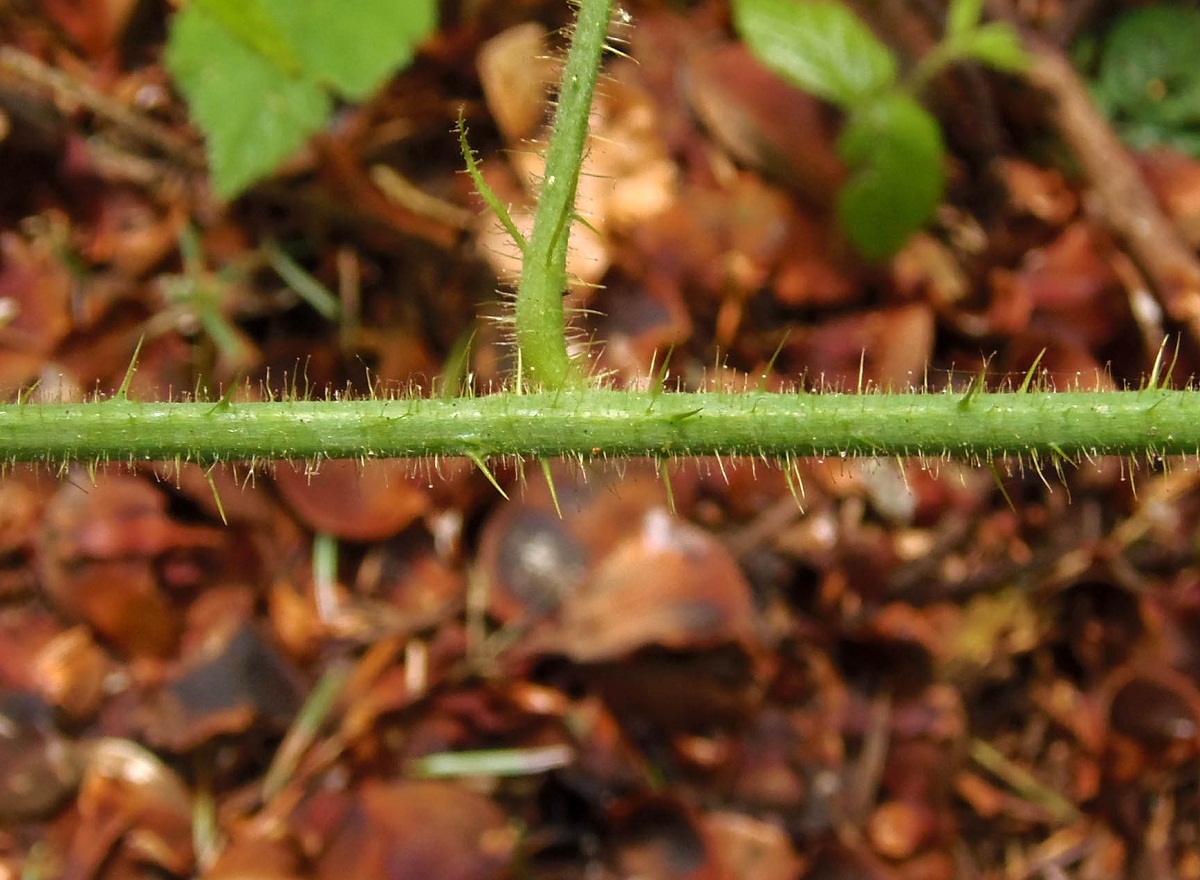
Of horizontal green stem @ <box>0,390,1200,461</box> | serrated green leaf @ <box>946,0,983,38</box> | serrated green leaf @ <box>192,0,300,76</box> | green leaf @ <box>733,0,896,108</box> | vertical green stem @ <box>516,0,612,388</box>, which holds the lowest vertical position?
horizontal green stem @ <box>0,390,1200,461</box>

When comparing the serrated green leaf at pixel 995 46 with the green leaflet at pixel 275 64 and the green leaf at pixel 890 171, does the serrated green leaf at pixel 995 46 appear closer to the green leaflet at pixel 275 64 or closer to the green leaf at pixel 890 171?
the green leaf at pixel 890 171

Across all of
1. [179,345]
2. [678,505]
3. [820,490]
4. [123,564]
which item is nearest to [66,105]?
[179,345]

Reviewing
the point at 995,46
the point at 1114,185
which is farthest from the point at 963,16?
the point at 1114,185

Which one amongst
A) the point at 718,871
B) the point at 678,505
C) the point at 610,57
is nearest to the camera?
the point at 718,871

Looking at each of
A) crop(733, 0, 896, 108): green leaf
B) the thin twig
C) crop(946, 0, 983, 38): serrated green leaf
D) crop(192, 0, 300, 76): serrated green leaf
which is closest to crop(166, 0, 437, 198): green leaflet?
crop(192, 0, 300, 76): serrated green leaf

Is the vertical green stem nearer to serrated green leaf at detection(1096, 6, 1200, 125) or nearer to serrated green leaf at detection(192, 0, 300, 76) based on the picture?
serrated green leaf at detection(192, 0, 300, 76)

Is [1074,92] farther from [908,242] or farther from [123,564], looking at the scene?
[123,564]

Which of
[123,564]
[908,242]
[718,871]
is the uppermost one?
[908,242]
